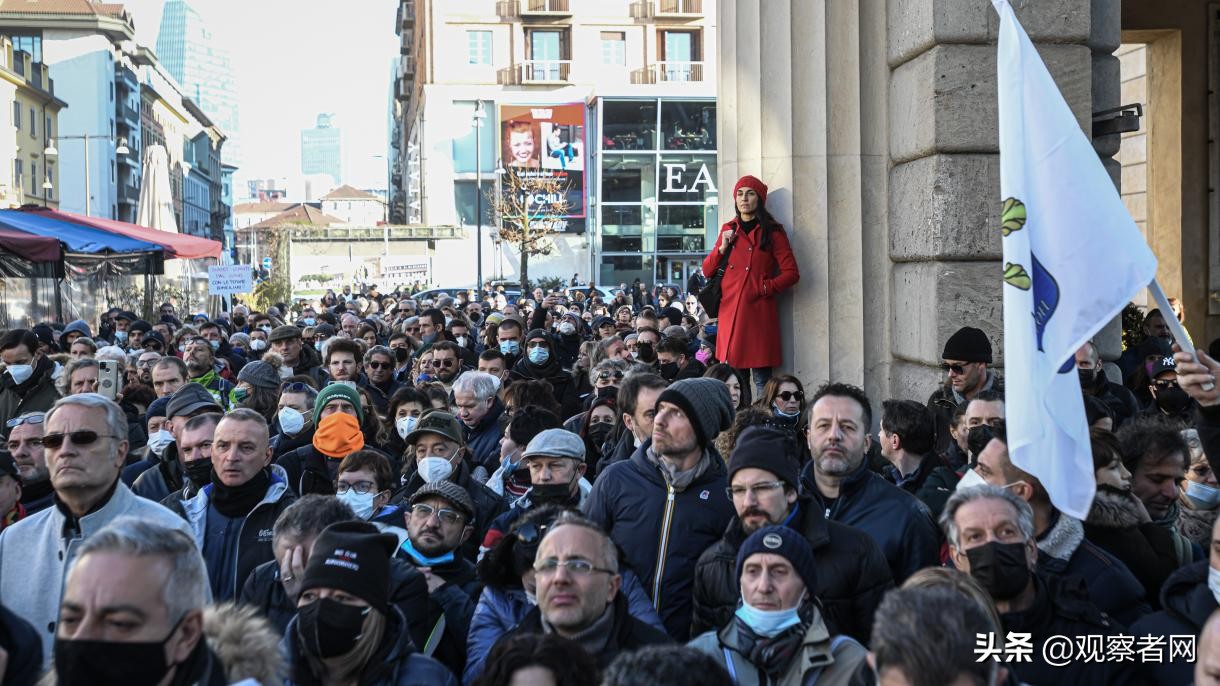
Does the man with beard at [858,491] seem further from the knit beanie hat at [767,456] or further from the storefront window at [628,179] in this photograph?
the storefront window at [628,179]

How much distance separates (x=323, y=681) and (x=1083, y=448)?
2658 millimetres

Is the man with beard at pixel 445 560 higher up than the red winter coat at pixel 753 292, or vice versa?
the red winter coat at pixel 753 292

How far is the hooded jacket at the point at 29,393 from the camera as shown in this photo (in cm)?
1095

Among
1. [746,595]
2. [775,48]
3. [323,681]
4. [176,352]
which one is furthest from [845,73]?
[176,352]

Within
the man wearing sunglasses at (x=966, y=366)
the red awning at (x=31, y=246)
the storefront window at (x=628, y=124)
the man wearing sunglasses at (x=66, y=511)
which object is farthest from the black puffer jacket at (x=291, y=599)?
the storefront window at (x=628, y=124)

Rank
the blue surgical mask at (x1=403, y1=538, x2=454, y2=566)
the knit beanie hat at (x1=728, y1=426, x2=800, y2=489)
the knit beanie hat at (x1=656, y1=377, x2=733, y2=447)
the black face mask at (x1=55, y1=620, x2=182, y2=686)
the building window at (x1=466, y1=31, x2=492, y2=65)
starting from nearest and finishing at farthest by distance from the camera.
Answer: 1. the black face mask at (x1=55, y1=620, x2=182, y2=686)
2. the knit beanie hat at (x1=728, y1=426, x2=800, y2=489)
3. the blue surgical mask at (x1=403, y1=538, x2=454, y2=566)
4. the knit beanie hat at (x1=656, y1=377, x2=733, y2=447)
5. the building window at (x1=466, y1=31, x2=492, y2=65)

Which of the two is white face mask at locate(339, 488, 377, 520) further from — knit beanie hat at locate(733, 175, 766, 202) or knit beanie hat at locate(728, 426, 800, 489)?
knit beanie hat at locate(733, 175, 766, 202)

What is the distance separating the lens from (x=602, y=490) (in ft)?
19.9

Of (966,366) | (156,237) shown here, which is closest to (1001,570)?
(966,366)

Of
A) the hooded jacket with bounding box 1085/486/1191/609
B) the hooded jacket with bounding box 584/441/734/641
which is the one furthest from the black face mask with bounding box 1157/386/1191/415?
the hooded jacket with bounding box 584/441/734/641

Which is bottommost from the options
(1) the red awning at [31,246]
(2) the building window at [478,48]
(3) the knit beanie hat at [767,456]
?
(3) the knit beanie hat at [767,456]

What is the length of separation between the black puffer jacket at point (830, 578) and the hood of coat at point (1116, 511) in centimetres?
91

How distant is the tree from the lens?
6209 cm

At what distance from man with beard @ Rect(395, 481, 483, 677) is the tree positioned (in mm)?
54529
